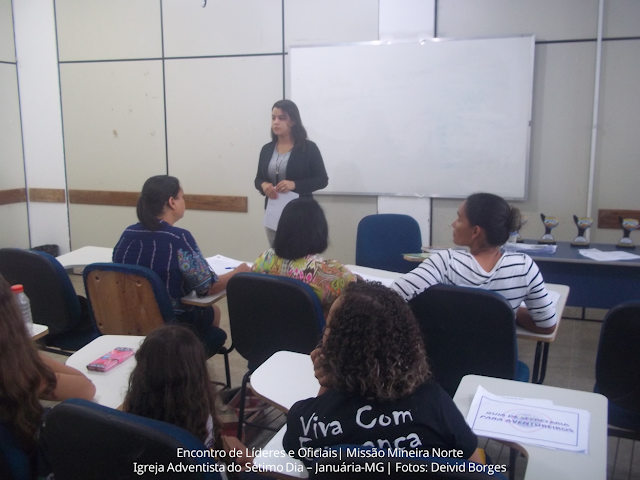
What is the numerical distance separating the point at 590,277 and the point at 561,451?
89.3 inches

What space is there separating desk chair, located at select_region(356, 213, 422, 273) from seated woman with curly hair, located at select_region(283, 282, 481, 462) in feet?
7.51

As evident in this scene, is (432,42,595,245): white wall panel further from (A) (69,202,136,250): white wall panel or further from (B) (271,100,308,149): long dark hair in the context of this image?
(A) (69,202,136,250): white wall panel

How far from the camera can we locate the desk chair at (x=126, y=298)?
2285 millimetres

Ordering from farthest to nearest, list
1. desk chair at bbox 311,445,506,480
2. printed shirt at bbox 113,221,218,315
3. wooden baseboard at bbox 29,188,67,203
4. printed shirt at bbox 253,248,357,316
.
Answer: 1. wooden baseboard at bbox 29,188,67,203
2. printed shirt at bbox 113,221,218,315
3. printed shirt at bbox 253,248,357,316
4. desk chair at bbox 311,445,506,480

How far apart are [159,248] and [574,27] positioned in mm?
3175

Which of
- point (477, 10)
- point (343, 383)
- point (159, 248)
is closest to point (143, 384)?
point (343, 383)

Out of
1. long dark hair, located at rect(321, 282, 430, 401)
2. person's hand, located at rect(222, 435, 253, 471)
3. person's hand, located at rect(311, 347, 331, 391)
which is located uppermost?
long dark hair, located at rect(321, 282, 430, 401)

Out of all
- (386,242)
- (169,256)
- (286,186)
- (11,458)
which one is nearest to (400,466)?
(11,458)

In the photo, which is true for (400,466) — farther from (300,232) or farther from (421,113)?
(421,113)

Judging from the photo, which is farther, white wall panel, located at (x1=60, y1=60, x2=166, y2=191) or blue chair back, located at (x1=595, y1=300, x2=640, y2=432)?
white wall panel, located at (x1=60, y1=60, x2=166, y2=191)

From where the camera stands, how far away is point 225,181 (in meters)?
4.84

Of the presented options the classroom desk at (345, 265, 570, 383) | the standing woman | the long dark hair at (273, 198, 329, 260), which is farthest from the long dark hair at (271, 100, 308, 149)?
the long dark hair at (273, 198, 329, 260)

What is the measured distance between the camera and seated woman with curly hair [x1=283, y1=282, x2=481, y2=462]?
108 cm

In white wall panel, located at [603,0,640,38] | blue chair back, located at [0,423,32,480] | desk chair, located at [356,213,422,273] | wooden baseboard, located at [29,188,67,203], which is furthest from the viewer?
wooden baseboard, located at [29,188,67,203]
